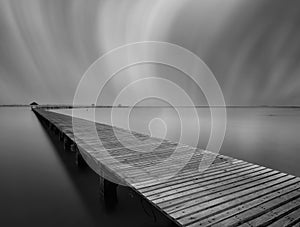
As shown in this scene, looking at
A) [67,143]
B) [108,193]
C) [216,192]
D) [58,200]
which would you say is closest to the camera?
[216,192]

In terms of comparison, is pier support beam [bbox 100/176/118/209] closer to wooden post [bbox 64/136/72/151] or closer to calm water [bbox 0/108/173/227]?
calm water [bbox 0/108/173/227]

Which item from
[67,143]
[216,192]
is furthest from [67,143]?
[216,192]

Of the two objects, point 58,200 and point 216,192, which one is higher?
point 216,192

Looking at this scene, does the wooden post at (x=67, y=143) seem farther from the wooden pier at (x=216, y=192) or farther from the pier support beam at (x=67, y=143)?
the wooden pier at (x=216, y=192)

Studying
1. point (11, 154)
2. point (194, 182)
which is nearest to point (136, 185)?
point (194, 182)

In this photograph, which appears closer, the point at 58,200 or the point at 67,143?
the point at 58,200

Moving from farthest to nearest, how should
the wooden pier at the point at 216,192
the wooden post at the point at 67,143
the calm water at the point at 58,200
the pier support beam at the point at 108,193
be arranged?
the wooden post at the point at 67,143 → the pier support beam at the point at 108,193 → the calm water at the point at 58,200 → the wooden pier at the point at 216,192

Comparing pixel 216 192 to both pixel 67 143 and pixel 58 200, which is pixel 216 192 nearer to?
pixel 58 200

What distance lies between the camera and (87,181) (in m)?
6.88

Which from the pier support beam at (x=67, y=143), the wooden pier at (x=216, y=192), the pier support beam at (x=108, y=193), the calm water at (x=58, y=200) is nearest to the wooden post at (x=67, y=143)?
the pier support beam at (x=67, y=143)

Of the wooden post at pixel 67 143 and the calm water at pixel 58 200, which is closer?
the calm water at pixel 58 200

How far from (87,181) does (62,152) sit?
17.1ft

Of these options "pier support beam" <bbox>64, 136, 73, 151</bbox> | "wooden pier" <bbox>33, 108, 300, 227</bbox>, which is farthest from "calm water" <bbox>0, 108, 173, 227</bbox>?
"pier support beam" <bbox>64, 136, 73, 151</bbox>

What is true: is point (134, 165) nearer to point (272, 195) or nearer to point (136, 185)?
point (136, 185)
